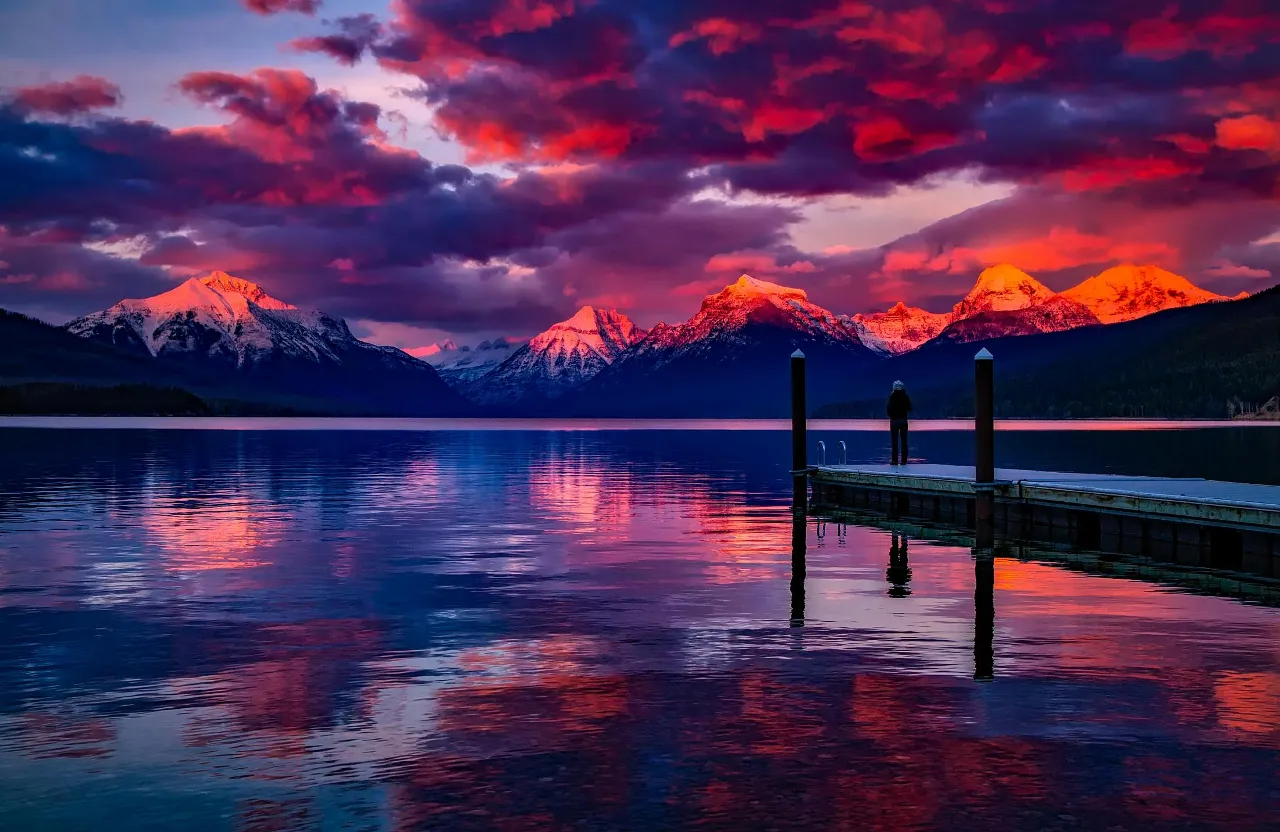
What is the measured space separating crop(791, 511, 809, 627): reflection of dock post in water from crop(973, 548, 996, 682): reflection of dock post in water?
356cm

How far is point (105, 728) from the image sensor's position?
1758cm

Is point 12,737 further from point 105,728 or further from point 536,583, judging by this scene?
point 536,583

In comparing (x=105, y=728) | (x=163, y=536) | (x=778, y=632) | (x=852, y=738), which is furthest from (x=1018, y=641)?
(x=163, y=536)

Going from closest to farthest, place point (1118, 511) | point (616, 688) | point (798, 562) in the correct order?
point (616, 688)
point (798, 562)
point (1118, 511)

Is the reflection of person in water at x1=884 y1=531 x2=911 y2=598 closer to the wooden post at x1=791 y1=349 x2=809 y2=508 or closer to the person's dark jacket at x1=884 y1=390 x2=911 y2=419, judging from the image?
the wooden post at x1=791 y1=349 x2=809 y2=508

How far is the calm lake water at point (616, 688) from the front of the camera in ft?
47.3

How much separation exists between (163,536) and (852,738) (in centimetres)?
3245

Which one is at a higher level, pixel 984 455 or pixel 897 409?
pixel 897 409

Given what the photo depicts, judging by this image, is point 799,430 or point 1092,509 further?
point 799,430

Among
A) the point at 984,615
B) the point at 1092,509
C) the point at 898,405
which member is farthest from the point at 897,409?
the point at 984,615

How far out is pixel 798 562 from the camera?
3731 centimetres

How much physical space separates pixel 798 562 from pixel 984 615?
33.6ft

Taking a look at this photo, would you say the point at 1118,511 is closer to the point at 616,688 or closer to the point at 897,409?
Result: the point at 897,409

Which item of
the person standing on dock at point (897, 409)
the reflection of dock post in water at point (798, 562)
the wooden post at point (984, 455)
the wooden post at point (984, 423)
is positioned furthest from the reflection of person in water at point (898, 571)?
the person standing on dock at point (897, 409)
